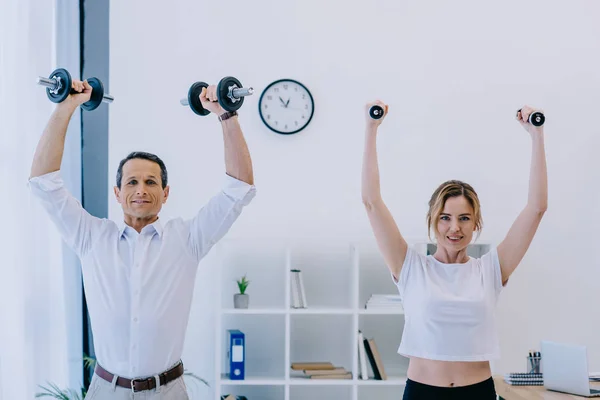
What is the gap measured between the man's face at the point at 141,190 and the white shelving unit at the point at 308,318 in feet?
6.26

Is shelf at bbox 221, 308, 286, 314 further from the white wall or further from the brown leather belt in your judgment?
the brown leather belt

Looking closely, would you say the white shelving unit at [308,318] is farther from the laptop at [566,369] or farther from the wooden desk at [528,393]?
the laptop at [566,369]

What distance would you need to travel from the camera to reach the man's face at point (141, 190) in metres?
2.51

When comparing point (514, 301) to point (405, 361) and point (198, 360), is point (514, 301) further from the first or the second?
point (198, 360)

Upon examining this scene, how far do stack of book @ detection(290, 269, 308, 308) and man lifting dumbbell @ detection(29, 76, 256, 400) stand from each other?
1716 millimetres

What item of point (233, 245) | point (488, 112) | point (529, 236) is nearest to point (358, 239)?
point (233, 245)

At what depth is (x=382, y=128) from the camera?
14.9ft

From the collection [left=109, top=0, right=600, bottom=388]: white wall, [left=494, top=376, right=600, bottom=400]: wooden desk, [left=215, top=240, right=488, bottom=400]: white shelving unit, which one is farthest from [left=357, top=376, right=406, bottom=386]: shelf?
[left=494, top=376, right=600, bottom=400]: wooden desk

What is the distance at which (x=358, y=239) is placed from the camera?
446 centimetres

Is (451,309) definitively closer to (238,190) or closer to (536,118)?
(536,118)

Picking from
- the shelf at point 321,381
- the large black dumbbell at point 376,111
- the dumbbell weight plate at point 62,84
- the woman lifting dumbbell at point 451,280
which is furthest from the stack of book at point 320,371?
the dumbbell weight plate at point 62,84

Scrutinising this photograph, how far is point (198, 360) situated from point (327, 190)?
1.22 m

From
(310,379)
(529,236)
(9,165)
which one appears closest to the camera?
(529,236)

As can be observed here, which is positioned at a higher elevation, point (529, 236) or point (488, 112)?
point (488, 112)
